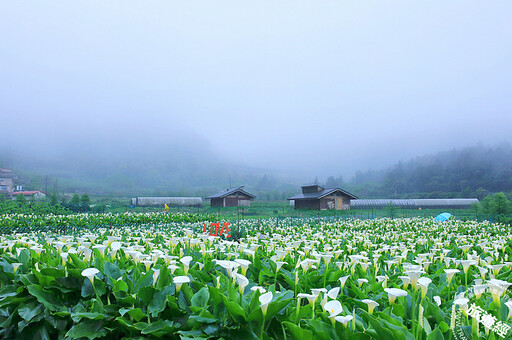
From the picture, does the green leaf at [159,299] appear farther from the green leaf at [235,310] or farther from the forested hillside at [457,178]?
the forested hillside at [457,178]

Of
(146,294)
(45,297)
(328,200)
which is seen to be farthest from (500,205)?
(45,297)

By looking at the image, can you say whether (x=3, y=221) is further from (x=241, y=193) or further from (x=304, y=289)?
(x=241, y=193)

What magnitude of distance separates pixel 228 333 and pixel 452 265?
125 inches

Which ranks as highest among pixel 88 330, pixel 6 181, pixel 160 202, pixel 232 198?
pixel 6 181

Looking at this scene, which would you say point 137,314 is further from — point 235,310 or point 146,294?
point 235,310

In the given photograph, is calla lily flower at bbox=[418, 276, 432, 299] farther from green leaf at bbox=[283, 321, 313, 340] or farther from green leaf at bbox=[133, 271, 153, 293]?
green leaf at bbox=[133, 271, 153, 293]

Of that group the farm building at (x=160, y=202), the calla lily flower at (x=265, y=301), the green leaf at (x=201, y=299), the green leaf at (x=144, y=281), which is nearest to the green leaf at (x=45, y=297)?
the green leaf at (x=144, y=281)

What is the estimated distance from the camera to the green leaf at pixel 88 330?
85.4 inches

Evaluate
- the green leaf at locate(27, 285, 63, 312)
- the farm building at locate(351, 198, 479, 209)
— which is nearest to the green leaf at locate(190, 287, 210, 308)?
the green leaf at locate(27, 285, 63, 312)

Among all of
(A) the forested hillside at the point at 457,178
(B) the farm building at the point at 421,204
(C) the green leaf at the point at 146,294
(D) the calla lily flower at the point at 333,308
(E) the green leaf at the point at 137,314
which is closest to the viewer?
(D) the calla lily flower at the point at 333,308

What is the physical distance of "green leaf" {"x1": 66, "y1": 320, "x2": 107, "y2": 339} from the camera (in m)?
2.17

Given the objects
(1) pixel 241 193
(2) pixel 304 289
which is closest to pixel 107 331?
(2) pixel 304 289

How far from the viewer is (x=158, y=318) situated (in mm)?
2271

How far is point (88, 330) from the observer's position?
221 cm
